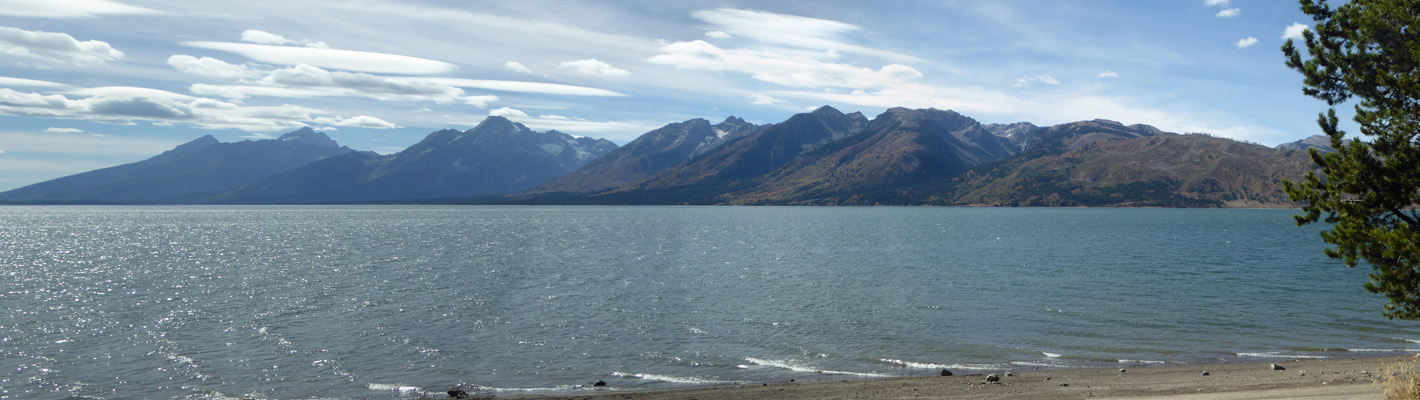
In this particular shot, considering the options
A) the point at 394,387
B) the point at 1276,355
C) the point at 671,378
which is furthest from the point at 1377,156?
the point at 394,387

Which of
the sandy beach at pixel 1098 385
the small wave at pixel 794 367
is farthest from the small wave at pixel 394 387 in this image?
the small wave at pixel 794 367

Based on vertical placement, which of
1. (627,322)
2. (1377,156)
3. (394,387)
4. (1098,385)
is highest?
(1377,156)

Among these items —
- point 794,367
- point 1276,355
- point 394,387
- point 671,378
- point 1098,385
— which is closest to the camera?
point 1098,385

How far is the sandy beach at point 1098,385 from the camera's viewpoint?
24.8 metres

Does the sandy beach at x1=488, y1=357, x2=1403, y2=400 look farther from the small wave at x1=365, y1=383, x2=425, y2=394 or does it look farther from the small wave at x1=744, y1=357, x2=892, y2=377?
the small wave at x1=365, y1=383, x2=425, y2=394

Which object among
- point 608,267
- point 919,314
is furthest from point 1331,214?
point 608,267

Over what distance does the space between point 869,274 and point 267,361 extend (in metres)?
57.8

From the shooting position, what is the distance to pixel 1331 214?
23.0 meters

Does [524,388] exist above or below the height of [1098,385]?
below

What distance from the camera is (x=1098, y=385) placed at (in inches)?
1086

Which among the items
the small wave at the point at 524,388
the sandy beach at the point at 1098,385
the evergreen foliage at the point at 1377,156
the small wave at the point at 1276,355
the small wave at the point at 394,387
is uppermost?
the evergreen foliage at the point at 1377,156

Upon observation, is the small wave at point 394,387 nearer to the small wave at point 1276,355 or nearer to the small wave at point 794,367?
the small wave at point 794,367

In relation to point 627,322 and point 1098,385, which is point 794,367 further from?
point 627,322

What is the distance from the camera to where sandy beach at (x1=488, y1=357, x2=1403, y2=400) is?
81.3 feet
